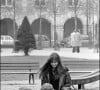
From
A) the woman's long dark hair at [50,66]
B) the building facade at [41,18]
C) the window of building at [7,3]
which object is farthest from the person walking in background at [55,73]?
the window of building at [7,3]

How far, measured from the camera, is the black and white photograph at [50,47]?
552 cm

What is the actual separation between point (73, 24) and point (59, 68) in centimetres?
3715

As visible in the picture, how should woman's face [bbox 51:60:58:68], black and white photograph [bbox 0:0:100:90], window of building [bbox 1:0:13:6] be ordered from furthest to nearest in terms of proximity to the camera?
window of building [bbox 1:0:13:6], black and white photograph [bbox 0:0:100:90], woman's face [bbox 51:60:58:68]

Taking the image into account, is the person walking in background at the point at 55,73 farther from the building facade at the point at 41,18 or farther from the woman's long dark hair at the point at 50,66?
the building facade at the point at 41,18

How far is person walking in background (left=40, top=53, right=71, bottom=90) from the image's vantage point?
212 inches

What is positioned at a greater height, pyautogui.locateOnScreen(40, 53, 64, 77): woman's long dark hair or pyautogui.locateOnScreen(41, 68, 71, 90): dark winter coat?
pyautogui.locateOnScreen(40, 53, 64, 77): woman's long dark hair

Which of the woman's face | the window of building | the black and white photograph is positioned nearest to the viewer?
the woman's face

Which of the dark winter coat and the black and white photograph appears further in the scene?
the black and white photograph

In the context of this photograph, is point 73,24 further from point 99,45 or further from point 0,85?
point 0,85

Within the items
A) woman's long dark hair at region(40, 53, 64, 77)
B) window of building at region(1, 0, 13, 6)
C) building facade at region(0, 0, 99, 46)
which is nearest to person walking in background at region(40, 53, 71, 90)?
woman's long dark hair at region(40, 53, 64, 77)

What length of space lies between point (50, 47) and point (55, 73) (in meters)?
26.3

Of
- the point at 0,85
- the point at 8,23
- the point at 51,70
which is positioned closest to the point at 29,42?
the point at 0,85

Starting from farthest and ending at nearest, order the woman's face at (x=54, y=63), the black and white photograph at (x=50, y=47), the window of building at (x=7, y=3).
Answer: the window of building at (x=7, y=3)
the black and white photograph at (x=50, y=47)
the woman's face at (x=54, y=63)

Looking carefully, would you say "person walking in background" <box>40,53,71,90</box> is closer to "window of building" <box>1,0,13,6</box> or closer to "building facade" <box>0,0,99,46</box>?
"building facade" <box>0,0,99,46</box>
